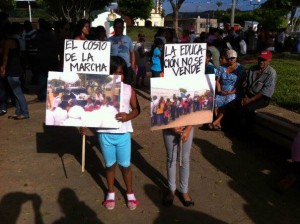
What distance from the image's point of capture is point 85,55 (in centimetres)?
429

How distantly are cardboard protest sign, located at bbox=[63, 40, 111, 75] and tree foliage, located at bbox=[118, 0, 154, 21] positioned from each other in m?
55.9

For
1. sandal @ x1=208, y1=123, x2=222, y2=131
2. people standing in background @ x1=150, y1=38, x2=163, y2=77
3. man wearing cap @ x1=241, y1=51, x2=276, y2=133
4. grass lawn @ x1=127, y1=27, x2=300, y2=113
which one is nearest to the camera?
man wearing cap @ x1=241, y1=51, x2=276, y2=133

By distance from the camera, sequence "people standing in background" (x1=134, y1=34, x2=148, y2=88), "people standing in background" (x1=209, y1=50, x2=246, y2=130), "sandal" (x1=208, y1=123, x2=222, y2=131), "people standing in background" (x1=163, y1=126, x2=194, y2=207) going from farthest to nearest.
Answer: "people standing in background" (x1=134, y1=34, x2=148, y2=88)
"sandal" (x1=208, y1=123, x2=222, y2=131)
"people standing in background" (x1=209, y1=50, x2=246, y2=130)
"people standing in background" (x1=163, y1=126, x2=194, y2=207)

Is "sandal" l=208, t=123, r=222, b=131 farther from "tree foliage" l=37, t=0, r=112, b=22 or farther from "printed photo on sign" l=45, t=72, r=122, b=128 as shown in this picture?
"tree foliage" l=37, t=0, r=112, b=22

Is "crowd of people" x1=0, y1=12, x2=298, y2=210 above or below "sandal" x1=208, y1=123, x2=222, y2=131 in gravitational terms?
above

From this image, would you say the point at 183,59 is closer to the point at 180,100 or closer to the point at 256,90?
the point at 180,100

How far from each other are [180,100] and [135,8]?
58.5 m

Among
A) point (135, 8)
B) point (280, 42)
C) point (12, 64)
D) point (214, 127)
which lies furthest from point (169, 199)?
point (135, 8)

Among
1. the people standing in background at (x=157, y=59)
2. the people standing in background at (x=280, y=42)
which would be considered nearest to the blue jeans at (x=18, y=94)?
the people standing in background at (x=157, y=59)

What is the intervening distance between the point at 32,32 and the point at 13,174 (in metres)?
8.10

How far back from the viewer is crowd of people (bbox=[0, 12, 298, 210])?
13.1ft

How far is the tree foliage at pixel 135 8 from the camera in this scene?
58.4 meters

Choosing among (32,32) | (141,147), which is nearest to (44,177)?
(141,147)

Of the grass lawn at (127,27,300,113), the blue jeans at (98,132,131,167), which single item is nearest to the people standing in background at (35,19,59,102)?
the grass lawn at (127,27,300,113)
